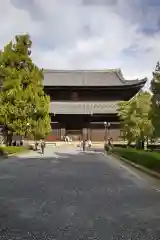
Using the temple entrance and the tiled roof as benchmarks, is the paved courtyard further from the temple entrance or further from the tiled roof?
the temple entrance

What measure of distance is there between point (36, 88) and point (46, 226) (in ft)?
122

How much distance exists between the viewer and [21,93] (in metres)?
41.2

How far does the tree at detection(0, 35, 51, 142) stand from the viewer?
40.2 meters

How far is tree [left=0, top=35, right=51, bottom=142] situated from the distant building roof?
2489 cm

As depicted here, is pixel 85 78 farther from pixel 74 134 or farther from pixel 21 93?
pixel 21 93

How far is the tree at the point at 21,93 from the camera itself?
40188 mm

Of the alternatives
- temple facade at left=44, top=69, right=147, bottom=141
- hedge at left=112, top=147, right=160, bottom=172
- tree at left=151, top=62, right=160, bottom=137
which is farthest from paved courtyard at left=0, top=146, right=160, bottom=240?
temple facade at left=44, top=69, right=147, bottom=141

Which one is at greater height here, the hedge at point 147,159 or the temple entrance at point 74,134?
the temple entrance at point 74,134

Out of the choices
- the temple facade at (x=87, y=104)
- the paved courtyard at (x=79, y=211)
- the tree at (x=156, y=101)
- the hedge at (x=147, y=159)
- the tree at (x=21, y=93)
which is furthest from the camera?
the temple facade at (x=87, y=104)

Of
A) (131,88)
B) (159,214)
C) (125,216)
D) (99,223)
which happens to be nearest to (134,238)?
(99,223)

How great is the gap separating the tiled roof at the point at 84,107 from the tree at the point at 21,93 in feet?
67.5

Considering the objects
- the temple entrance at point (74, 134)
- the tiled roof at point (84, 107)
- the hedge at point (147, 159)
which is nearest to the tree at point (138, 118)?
the hedge at point (147, 159)

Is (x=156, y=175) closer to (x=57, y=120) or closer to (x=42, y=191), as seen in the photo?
(x=42, y=191)

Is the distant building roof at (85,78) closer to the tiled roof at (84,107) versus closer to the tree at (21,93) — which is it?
the tiled roof at (84,107)
